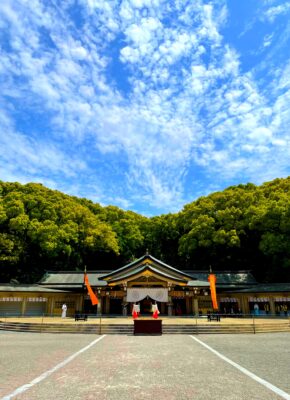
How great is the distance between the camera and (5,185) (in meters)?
35.3

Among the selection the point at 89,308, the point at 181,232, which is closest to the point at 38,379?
the point at 89,308

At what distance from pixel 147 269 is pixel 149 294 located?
2.26 meters

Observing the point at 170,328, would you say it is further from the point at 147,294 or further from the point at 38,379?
the point at 38,379

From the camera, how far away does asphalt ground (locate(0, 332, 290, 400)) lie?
5.49 meters

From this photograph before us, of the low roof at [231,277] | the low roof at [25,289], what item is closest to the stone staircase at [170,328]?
the low roof at [25,289]

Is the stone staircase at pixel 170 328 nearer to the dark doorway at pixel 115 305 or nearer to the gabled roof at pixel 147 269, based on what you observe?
the gabled roof at pixel 147 269

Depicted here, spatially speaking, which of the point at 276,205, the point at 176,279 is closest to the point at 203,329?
the point at 176,279

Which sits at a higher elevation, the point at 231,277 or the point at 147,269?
the point at 147,269

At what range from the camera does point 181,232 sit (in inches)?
1692

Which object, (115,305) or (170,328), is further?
(115,305)

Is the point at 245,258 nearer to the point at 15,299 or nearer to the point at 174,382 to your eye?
the point at 15,299

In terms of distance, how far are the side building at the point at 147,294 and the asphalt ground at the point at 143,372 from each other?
14.9m

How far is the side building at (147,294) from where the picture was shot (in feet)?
84.9

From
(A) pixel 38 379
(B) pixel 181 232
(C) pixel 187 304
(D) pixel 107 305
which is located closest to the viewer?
(A) pixel 38 379
